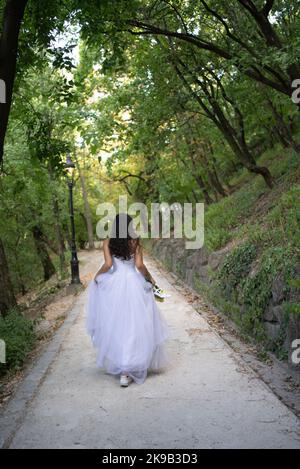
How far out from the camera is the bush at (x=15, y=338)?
8.45 meters

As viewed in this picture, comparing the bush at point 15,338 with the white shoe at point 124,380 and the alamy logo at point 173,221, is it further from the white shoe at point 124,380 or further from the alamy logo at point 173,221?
the alamy logo at point 173,221

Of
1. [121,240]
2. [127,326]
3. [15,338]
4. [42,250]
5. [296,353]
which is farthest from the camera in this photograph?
[42,250]

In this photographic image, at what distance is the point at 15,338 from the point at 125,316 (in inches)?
118

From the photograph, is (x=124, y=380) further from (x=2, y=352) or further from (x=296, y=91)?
(x=296, y=91)

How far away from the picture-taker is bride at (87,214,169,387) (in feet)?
22.7

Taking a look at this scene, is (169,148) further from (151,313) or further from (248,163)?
(151,313)

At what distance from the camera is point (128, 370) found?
269 inches

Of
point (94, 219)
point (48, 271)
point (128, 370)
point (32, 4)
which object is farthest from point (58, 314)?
point (94, 219)

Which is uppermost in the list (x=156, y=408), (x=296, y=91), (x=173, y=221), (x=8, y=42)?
(x=296, y=91)

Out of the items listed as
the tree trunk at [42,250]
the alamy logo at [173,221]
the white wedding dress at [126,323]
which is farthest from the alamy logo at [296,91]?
the tree trunk at [42,250]

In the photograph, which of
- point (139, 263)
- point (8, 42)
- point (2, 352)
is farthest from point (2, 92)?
point (2, 352)

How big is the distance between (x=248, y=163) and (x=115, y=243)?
30.8 feet

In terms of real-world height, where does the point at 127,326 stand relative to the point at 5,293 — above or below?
above

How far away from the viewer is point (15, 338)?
29.7ft
